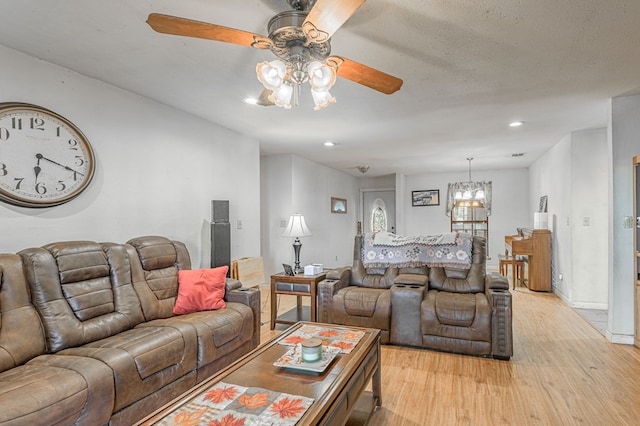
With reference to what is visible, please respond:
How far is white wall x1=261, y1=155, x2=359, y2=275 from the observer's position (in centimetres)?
615

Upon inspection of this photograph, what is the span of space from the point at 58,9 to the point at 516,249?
6161 mm

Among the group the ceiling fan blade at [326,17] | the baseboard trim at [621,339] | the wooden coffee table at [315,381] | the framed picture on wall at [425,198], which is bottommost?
the baseboard trim at [621,339]

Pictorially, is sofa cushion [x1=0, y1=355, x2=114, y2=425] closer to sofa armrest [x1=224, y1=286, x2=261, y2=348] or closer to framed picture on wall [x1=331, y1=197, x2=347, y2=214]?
sofa armrest [x1=224, y1=286, x2=261, y2=348]

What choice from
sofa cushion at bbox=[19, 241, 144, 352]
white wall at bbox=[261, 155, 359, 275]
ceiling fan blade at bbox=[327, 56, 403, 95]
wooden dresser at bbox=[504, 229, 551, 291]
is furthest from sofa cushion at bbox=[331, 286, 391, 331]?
wooden dresser at bbox=[504, 229, 551, 291]

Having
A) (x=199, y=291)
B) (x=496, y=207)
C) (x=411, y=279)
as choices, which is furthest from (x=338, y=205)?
(x=199, y=291)

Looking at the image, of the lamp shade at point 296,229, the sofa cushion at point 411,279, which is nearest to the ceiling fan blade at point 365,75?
the sofa cushion at point 411,279

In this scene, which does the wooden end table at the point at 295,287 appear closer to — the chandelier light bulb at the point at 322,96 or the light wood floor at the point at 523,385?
the light wood floor at the point at 523,385

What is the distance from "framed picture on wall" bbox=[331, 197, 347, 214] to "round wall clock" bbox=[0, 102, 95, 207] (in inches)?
219

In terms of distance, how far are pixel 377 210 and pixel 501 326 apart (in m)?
7.04

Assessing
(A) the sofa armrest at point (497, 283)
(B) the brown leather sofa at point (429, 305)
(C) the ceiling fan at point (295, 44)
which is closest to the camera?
(C) the ceiling fan at point (295, 44)

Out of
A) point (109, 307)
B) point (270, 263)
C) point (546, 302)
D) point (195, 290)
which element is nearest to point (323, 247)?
point (270, 263)

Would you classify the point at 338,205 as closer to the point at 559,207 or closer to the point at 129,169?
the point at 559,207

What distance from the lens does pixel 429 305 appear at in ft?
10.1

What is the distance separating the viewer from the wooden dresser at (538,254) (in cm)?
541
